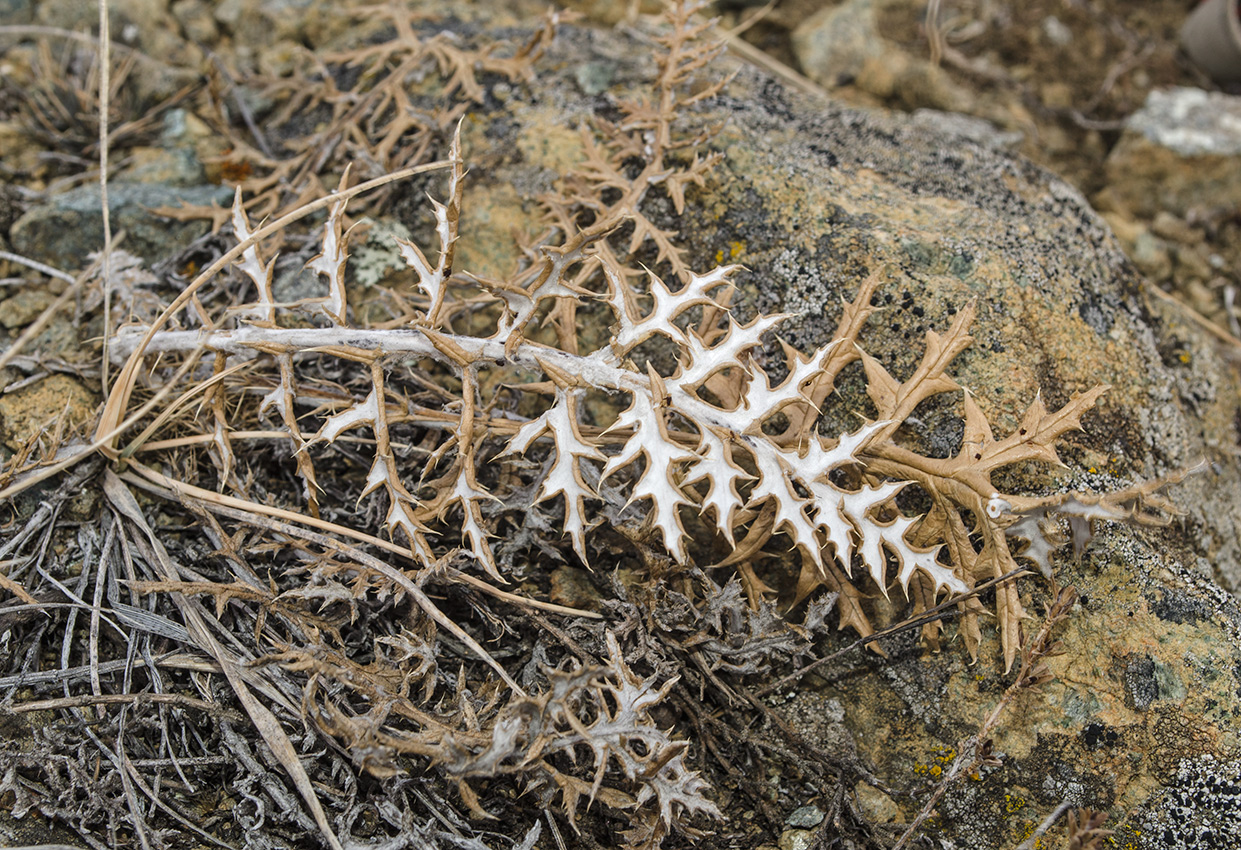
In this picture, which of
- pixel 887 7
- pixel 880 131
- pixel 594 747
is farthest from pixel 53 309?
pixel 887 7

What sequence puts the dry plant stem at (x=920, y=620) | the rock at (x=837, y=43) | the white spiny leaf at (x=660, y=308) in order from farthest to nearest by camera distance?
the rock at (x=837, y=43) → the white spiny leaf at (x=660, y=308) → the dry plant stem at (x=920, y=620)

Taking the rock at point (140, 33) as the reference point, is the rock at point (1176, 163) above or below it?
above

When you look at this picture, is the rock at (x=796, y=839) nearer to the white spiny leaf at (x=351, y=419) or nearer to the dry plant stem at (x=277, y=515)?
the dry plant stem at (x=277, y=515)

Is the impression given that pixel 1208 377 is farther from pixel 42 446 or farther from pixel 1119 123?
pixel 42 446

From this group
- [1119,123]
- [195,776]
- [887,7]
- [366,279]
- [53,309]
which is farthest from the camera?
[887,7]

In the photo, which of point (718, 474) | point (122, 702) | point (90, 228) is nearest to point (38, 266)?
point (90, 228)

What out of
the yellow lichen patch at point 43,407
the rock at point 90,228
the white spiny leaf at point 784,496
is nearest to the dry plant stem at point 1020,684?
the white spiny leaf at point 784,496

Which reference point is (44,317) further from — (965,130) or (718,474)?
(965,130)
